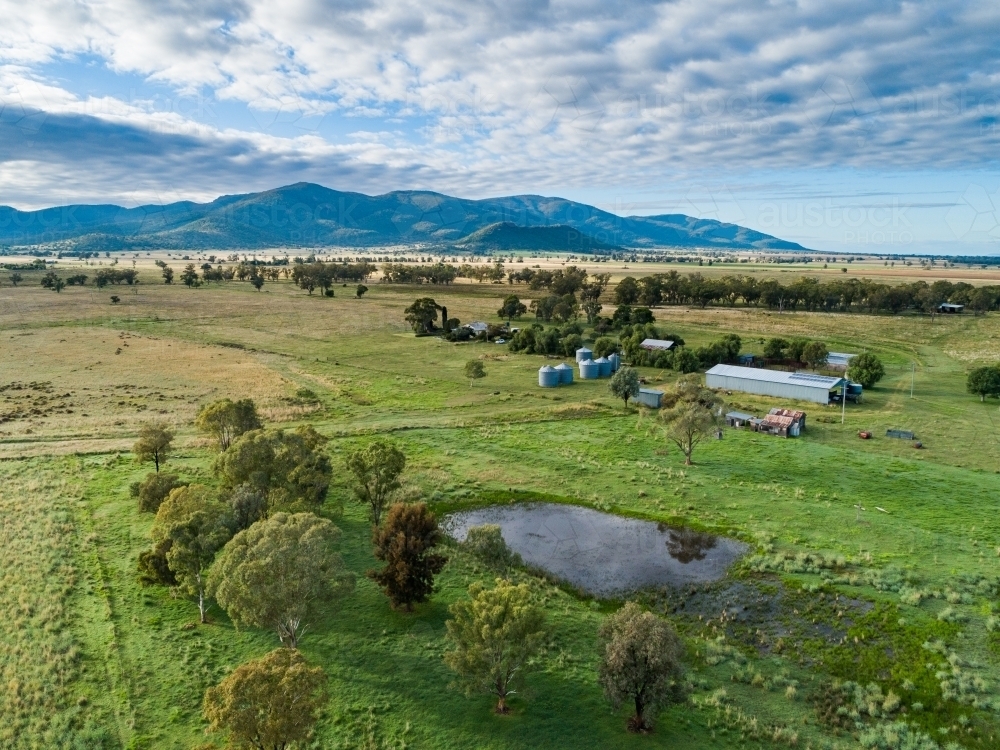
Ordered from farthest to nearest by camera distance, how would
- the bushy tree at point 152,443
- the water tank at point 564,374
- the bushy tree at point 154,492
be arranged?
the water tank at point 564,374, the bushy tree at point 152,443, the bushy tree at point 154,492

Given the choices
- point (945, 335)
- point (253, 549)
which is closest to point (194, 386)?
point (253, 549)

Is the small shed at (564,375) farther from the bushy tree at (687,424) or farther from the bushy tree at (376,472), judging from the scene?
the bushy tree at (376,472)

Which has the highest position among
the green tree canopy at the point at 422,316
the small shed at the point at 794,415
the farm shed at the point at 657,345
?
the green tree canopy at the point at 422,316

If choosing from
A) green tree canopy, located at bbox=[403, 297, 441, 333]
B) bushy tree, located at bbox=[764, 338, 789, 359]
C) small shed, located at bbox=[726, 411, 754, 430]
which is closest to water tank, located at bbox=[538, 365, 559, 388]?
small shed, located at bbox=[726, 411, 754, 430]

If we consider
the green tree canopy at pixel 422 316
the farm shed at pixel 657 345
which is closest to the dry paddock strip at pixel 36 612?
the farm shed at pixel 657 345

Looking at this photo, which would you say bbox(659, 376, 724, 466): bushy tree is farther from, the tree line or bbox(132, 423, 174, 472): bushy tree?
bbox(132, 423, 174, 472): bushy tree

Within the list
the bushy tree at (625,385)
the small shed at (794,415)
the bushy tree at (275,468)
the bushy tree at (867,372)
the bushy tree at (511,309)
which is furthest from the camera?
the bushy tree at (511,309)

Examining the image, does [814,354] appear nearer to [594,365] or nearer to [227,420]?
[594,365]
